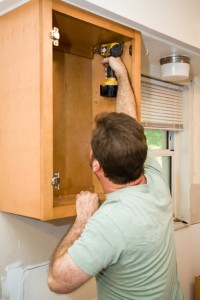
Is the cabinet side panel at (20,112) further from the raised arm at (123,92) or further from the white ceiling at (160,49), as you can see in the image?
the white ceiling at (160,49)

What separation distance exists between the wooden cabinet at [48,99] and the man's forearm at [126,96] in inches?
1.2

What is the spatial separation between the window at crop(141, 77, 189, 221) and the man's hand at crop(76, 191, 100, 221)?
1089 millimetres

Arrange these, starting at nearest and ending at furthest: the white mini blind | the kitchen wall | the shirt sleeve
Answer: the shirt sleeve → the kitchen wall → the white mini blind

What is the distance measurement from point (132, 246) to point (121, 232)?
61 millimetres

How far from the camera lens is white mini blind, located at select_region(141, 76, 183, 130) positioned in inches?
84.9

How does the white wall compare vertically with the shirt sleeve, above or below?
below

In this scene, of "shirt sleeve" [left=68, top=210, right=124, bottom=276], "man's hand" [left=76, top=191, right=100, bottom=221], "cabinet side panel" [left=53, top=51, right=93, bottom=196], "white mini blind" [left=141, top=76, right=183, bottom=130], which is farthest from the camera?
"white mini blind" [left=141, top=76, right=183, bottom=130]

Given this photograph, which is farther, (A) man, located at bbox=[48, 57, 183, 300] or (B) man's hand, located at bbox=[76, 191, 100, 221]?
(B) man's hand, located at bbox=[76, 191, 100, 221]

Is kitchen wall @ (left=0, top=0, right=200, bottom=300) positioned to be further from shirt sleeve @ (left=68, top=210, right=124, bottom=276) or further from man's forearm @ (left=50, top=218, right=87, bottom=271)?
shirt sleeve @ (left=68, top=210, right=124, bottom=276)

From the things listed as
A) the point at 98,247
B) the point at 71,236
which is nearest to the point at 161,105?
the point at 71,236

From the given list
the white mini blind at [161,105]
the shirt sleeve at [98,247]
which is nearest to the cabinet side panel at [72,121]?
the shirt sleeve at [98,247]

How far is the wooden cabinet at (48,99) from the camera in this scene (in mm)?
1071

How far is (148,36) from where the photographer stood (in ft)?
4.74

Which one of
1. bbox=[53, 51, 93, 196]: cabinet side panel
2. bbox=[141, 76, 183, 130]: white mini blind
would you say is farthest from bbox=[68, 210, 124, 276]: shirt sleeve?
bbox=[141, 76, 183, 130]: white mini blind
